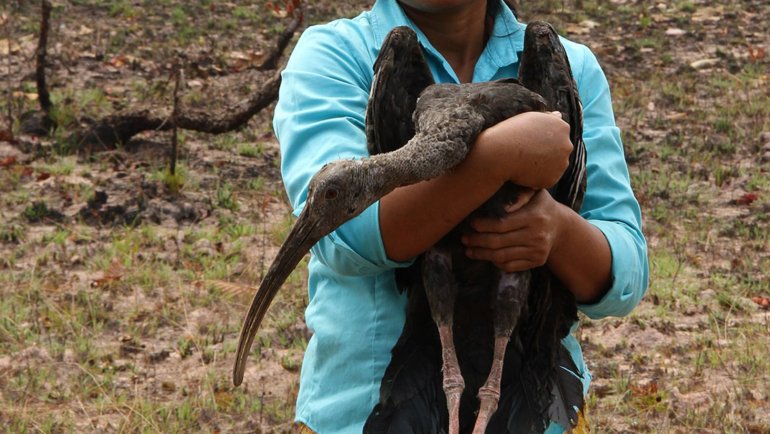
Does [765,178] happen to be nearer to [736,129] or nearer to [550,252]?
[736,129]

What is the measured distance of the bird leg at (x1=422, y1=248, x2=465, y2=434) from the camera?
2969 millimetres

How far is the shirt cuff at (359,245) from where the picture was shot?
9.29ft

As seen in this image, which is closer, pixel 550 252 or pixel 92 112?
pixel 550 252

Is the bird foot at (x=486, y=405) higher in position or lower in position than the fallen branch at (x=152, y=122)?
higher

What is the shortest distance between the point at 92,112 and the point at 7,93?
73 centimetres

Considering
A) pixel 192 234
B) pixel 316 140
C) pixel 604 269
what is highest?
pixel 316 140

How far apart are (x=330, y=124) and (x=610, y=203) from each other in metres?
0.87

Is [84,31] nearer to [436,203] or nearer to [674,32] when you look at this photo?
[674,32]

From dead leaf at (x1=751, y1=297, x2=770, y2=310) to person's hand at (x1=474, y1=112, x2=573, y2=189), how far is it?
389cm

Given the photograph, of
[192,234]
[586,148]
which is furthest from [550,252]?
[192,234]


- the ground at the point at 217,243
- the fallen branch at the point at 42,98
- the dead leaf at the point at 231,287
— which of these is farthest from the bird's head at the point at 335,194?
the fallen branch at the point at 42,98

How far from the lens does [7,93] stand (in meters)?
9.02

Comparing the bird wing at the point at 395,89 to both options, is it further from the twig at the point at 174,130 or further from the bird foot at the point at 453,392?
the twig at the point at 174,130

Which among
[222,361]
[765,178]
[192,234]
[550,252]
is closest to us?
[550,252]
